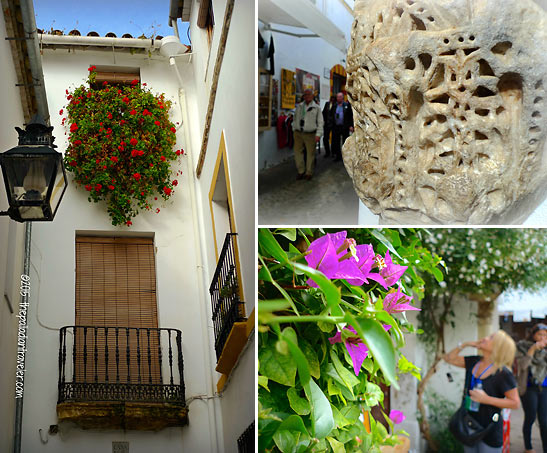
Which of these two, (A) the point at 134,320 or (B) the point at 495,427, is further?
(A) the point at 134,320

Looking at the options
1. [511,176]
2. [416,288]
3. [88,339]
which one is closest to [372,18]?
[511,176]

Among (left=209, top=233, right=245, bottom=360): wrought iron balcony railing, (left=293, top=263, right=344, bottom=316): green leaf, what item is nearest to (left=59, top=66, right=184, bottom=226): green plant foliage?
(left=209, top=233, right=245, bottom=360): wrought iron balcony railing

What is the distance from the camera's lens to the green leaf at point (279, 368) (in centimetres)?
63

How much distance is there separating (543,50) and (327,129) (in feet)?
0.89

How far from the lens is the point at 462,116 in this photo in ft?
2.41

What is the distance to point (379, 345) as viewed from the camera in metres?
0.34

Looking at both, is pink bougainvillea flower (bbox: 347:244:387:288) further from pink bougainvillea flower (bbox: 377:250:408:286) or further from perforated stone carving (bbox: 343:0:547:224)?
perforated stone carving (bbox: 343:0:547:224)

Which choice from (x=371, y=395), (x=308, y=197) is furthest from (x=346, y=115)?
(x=371, y=395)

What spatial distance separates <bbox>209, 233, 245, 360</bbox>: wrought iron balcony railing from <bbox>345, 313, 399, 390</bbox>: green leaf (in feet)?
2.65

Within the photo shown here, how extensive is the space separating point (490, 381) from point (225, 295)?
Result: 0.50m

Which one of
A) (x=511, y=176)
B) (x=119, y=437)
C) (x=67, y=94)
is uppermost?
(x=67, y=94)

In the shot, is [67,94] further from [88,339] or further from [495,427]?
[495,427]

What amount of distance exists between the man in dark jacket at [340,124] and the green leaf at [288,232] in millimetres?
156

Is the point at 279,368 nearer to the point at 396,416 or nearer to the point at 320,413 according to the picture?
the point at 320,413
